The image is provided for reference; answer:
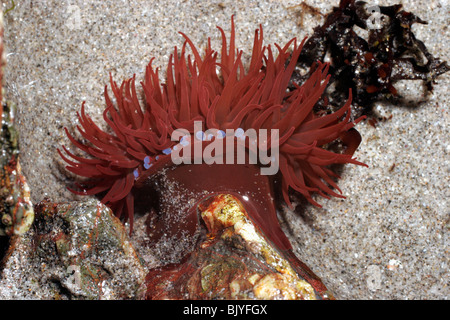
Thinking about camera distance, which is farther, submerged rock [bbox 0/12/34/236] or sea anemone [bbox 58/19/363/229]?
sea anemone [bbox 58/19/363/229]

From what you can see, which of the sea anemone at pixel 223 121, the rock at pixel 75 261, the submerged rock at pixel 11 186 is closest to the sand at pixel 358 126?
the sea anemone at pixel 223 121

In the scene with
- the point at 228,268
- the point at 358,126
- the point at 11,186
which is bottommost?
the point at 228,268

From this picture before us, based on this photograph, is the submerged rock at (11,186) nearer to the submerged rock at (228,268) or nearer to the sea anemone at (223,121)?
the sea anemone at (223,121)

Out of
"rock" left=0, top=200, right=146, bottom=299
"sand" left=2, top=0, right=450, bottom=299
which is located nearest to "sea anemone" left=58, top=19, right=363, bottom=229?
"rock" left=0, top=200, right=146, bottom=299

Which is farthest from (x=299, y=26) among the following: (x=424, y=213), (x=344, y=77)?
A: (x=424, y=213)

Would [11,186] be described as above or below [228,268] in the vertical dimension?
above

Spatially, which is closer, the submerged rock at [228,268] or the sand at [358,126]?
the submerged rock at [228,268]

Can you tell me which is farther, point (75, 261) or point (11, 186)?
point (75, 261)

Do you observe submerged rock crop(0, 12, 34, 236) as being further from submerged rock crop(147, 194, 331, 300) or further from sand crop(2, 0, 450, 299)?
sand crop(2, 0, 450, 299)

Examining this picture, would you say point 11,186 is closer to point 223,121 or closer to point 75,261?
point 75,261

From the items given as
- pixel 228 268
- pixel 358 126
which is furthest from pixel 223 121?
pixel 358 126
